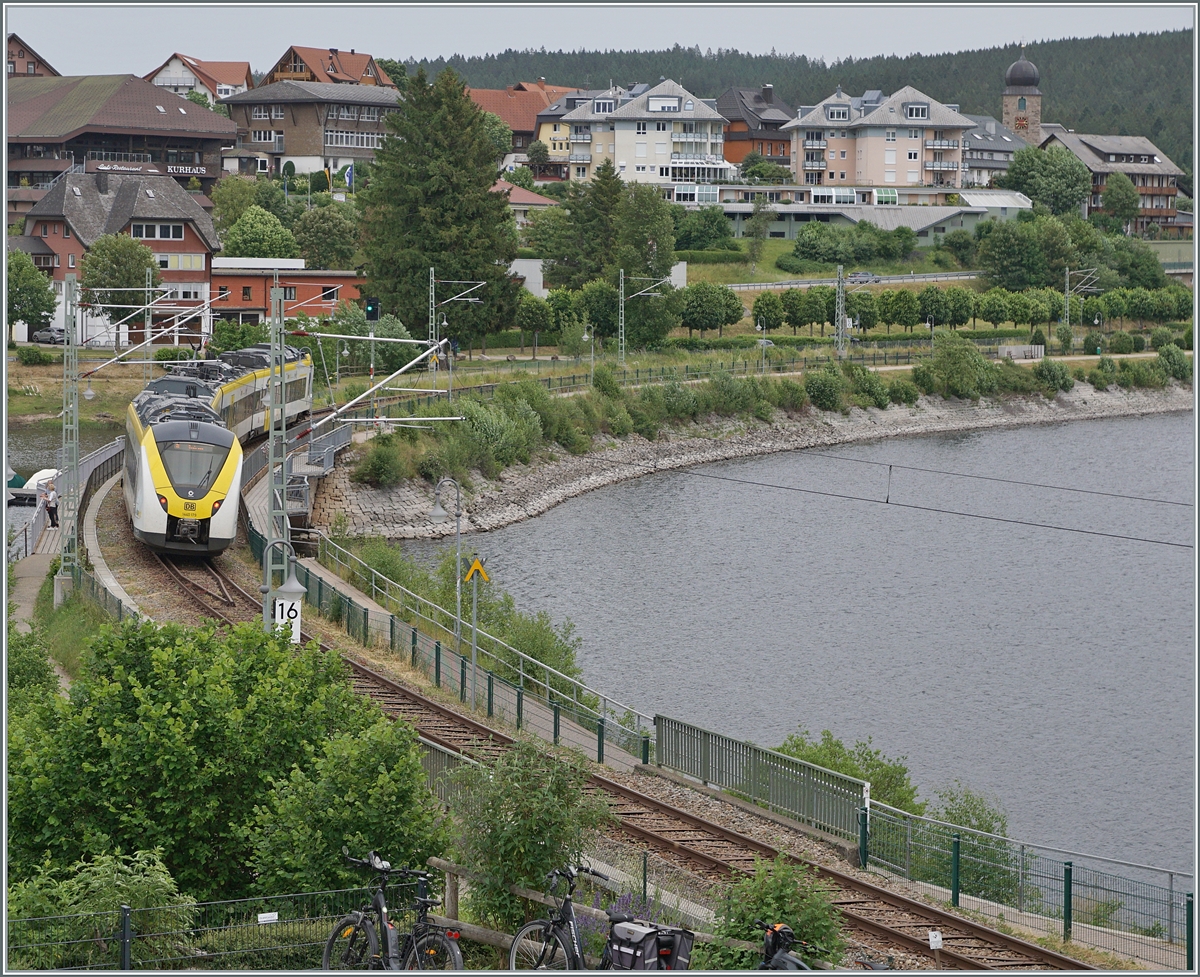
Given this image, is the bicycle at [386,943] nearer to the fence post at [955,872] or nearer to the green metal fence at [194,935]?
the green metal fence at [194,935]

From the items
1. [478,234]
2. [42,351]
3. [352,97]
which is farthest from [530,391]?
[352,97]

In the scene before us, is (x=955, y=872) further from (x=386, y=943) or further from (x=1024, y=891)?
(x=386, y=943)

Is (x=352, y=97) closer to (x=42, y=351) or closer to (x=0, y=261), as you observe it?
(x=42, y=351)

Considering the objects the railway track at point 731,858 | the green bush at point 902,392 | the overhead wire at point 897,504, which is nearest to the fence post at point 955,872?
the railway track at point 731,858

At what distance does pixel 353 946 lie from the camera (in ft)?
50.2

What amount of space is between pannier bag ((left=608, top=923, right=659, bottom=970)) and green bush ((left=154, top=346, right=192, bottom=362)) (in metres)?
70.3

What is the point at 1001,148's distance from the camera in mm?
167000

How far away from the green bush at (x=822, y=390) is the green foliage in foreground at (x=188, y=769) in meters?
76.8

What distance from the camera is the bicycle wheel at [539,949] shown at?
49.2 ft

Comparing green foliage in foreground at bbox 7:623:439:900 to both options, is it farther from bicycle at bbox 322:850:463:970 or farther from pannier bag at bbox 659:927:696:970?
pannier bag at bbox 659:927:696:970

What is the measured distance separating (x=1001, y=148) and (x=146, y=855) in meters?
162

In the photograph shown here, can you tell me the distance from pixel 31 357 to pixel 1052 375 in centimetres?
6556

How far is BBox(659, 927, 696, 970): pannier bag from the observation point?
14148mm

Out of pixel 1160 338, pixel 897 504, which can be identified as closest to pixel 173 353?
pixel 897 504
